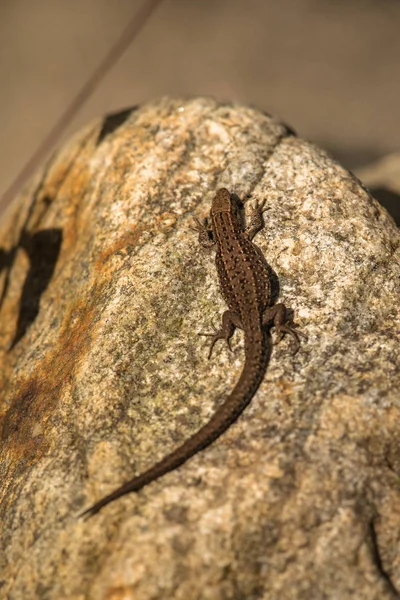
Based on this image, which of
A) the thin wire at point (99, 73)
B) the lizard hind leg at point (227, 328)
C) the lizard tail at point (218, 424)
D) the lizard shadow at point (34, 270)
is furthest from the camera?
the thin wire at point (99, 73)

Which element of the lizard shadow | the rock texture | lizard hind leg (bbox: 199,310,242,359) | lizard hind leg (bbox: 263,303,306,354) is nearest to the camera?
the rock texture

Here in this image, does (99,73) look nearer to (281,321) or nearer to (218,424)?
(281,321)

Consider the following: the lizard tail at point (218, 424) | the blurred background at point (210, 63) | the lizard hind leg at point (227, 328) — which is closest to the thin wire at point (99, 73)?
the blurred background at point (210, 63)

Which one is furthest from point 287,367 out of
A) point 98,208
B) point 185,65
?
point 185,65

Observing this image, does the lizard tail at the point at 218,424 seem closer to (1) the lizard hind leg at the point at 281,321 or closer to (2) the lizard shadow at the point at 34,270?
(1) the lizard hind leg at the point at 281,321

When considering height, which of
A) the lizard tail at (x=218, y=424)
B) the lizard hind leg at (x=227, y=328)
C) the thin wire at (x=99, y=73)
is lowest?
the lizard tail at (x=218, y=424)

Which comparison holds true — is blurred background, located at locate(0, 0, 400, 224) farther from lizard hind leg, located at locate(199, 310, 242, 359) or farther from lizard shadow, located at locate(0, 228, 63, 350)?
lizard hind leg, located at locate(199, 310, 242, 359)

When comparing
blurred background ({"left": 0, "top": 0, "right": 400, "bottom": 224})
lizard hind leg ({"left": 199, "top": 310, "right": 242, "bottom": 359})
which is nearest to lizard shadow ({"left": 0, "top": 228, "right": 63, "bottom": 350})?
lizard hind leg ({"left": 199, "top": 310, "right": 242, "bottom": 359})

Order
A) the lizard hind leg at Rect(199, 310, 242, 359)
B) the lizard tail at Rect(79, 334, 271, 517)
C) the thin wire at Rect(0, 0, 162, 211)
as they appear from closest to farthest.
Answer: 1. the lizard tail at Rect(79, 334, 271, 517)
2. the lizard hind leg at Rect(199, 310, 242, 359)
3. the thin wire at Rect(0, 0, 162, 211)

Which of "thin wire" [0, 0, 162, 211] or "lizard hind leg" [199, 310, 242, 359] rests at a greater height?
"thin wire" [0, 0, 162, 211]
